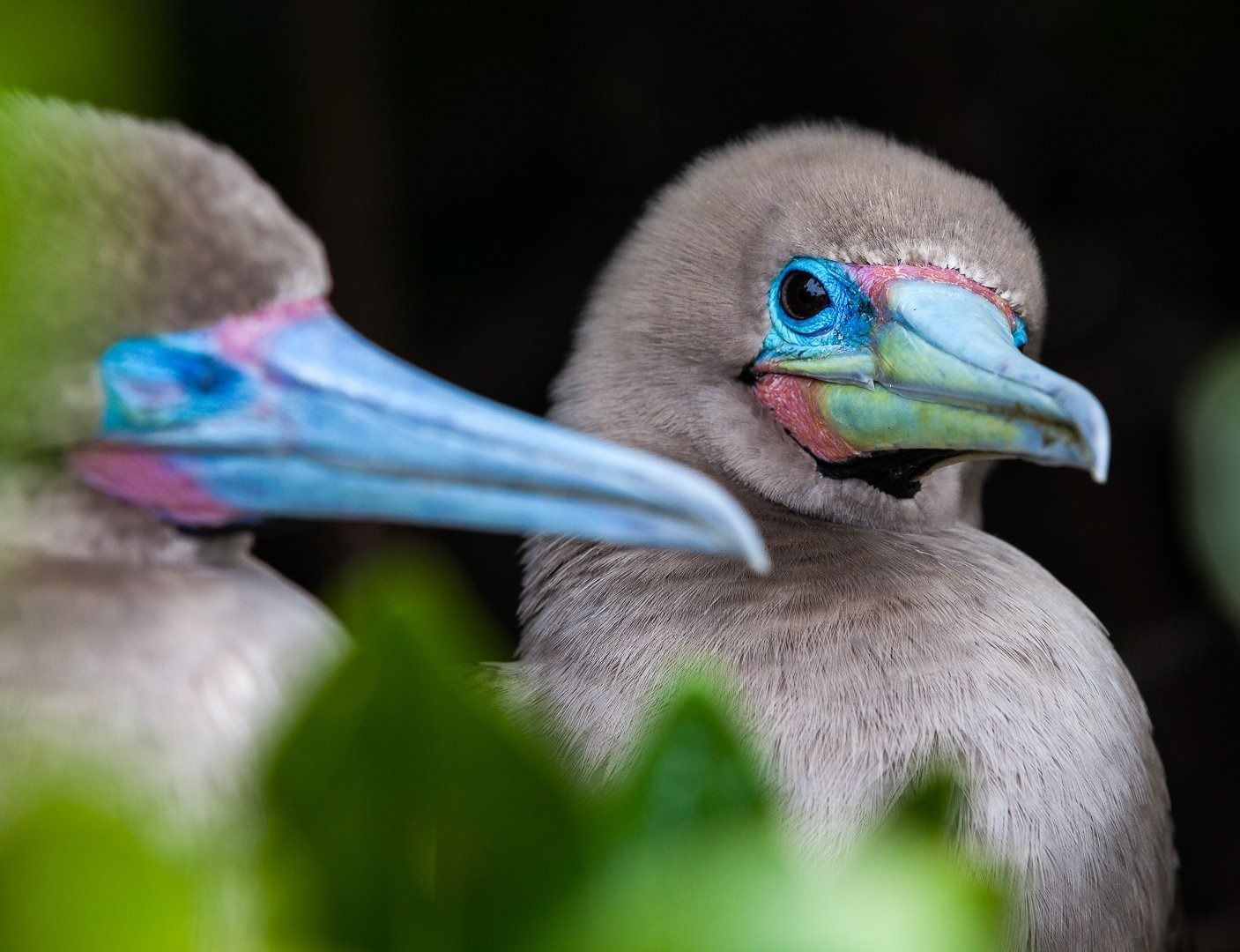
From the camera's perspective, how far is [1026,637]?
1.57 meters

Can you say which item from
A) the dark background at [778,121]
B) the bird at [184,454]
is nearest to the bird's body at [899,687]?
the bird at [184,454]

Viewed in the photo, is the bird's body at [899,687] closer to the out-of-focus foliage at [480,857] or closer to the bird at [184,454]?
the bird at [184,454]

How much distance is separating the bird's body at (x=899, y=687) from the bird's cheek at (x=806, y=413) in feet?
0.31

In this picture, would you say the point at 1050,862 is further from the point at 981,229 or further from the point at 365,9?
the point at 365,9

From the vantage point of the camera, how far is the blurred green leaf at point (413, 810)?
2.01 feet

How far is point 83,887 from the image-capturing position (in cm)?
56

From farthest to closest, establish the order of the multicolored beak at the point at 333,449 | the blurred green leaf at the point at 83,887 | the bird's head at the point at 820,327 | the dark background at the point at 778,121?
the dark background at the point at 778,121, the bird's head at the point at 820,327, the multicolored beak at the point at 333,449, the blurred green leaf at the point at 83,887

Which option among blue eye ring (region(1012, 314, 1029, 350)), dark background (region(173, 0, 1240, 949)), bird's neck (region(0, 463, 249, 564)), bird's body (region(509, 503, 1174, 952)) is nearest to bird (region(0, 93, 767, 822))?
bird's neck (region(0, 463, 249, 564))

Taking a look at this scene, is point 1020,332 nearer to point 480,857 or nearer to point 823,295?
point 823,295

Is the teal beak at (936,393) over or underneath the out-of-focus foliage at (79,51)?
underneath

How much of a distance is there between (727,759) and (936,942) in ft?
0.37

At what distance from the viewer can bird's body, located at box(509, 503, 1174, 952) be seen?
4.71 feet

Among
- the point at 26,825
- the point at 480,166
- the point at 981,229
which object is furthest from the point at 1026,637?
the point at 480,166

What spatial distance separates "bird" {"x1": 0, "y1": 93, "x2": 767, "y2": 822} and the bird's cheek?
19.6 inches
